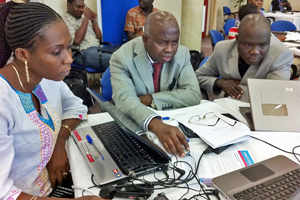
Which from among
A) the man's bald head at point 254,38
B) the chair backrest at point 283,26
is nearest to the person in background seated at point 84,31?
the man's bald head at point 254,38

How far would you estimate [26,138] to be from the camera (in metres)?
0.93

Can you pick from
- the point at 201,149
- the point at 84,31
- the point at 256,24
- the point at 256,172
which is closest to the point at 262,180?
the point at 256,172

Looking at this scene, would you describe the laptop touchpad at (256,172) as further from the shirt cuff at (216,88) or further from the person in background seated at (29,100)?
the shirt cuff at (216,88)

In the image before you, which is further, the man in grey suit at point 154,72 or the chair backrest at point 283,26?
the chair backrest at point 283,26

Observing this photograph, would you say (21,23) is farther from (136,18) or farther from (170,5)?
(170,5)

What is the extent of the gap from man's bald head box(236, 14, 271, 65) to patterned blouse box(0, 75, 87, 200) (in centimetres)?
121

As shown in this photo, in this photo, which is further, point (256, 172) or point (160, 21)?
point (160, 21)

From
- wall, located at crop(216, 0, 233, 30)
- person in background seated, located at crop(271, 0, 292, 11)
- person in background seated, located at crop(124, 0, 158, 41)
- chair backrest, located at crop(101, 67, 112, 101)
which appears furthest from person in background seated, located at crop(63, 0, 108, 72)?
wall, located at crop(216, 0, 233, 30)

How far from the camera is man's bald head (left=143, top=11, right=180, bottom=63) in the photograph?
56.9 inches

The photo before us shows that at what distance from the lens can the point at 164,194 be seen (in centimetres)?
81

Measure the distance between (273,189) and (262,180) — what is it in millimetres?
47

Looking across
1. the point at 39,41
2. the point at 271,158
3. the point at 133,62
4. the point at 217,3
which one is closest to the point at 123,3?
the point at 133,62

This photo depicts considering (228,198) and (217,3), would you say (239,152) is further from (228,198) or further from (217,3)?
(217,3)

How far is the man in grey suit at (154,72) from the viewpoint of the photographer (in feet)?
4.75
